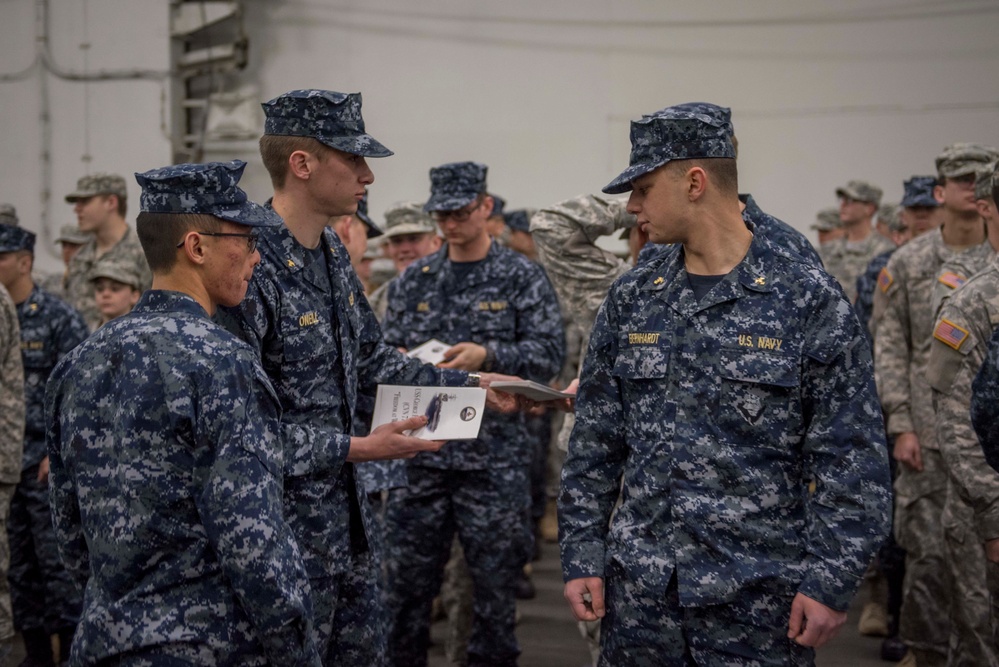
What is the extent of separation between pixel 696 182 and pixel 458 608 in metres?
2.69

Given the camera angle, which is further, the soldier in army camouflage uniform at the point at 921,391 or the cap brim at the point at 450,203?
the cap brim at the point at 450,203

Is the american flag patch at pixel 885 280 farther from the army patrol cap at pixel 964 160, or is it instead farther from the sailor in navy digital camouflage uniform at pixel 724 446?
the sailor in navy digital camouflage uniform at pixel 724 446

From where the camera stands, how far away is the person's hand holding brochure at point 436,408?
2.70 m

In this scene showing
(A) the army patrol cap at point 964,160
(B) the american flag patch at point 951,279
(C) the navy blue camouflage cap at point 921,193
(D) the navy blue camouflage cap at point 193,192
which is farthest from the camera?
(C) the navy blue camouflage cap at point 921,193

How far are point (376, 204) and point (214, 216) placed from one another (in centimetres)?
681

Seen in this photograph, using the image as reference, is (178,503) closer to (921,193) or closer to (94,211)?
(94,211)

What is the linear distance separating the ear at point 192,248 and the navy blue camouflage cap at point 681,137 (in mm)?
876

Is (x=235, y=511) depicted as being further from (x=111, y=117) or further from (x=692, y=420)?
(x=111, y=117)

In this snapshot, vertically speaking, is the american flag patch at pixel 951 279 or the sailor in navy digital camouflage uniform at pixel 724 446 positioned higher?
the american flag patch at pixel 951 279

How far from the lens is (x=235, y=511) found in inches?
70.4

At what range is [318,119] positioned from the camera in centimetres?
268

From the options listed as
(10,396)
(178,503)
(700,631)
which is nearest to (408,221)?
(10,396)

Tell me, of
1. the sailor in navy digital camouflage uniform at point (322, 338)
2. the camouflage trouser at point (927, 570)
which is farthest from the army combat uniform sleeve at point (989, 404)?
the camouflage trouser at point (927, 570)

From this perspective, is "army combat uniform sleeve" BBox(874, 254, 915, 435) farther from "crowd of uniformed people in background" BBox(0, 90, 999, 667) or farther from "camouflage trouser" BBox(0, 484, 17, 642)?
"camouflage trouser" BBox(0, 484, 17, 642)
